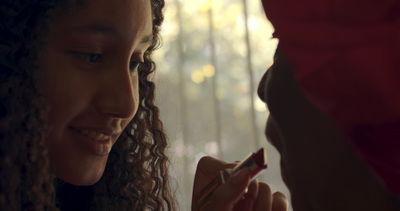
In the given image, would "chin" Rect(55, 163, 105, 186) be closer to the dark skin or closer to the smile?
the smile

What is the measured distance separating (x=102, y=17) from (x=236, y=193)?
27 centimetres

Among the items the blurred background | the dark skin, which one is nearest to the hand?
the dark skin

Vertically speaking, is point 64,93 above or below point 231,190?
above

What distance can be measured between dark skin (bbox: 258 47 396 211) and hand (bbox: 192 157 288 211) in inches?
4.0

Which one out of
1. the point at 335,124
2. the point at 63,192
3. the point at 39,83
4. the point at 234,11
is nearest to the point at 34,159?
the point at 39,83

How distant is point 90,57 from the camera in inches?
23.7

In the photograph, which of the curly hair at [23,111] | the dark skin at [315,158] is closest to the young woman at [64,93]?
the curly hair at [23,111]

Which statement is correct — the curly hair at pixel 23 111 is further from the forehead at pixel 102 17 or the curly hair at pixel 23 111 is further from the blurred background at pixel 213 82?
the blurred background at pixel 213 82

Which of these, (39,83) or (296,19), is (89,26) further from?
(296,19)

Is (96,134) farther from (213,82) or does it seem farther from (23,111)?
(213,82)

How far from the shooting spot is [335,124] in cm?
40

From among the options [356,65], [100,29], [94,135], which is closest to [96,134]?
[94,135]

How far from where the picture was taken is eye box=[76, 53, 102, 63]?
594 mm

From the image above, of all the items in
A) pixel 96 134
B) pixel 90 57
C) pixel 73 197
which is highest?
pixel 90 57
